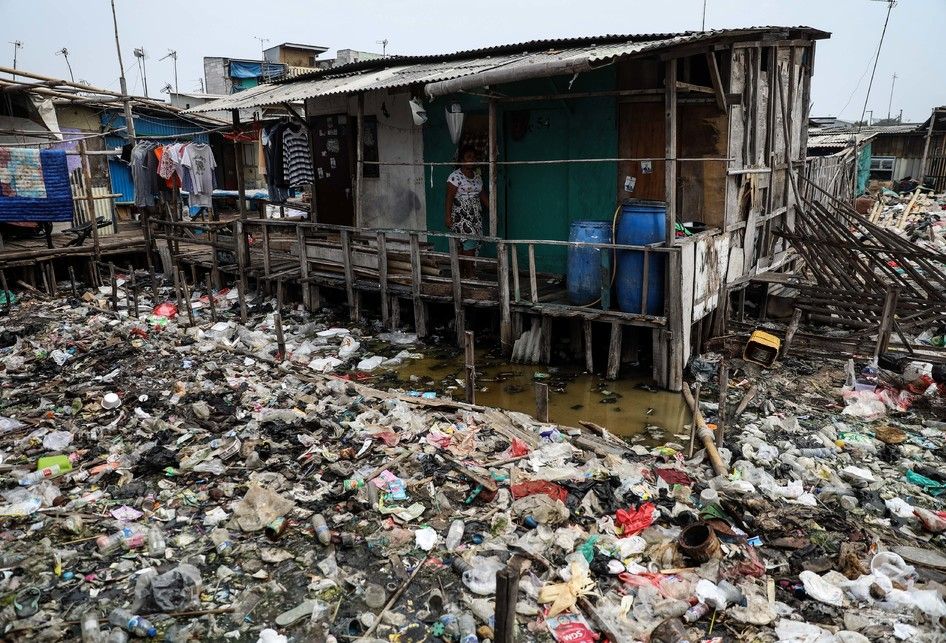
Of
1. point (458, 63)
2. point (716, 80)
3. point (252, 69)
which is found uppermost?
point (252, 69)

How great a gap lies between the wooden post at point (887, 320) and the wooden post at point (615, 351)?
→ 3089mm

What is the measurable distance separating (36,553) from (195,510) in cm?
106

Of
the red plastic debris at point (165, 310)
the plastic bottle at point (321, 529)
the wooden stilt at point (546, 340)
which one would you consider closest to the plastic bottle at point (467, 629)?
the plastic bottle at point (321, 529)

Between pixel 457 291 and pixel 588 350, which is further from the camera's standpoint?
pixel 457 291

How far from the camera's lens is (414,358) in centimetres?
1002

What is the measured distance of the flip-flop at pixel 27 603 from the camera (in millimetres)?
4066

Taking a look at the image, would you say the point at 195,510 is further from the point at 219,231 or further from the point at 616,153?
the point at 219,231

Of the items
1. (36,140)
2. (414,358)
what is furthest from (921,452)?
(36,140)

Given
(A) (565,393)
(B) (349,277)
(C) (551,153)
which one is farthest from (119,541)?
(C) (551,153)

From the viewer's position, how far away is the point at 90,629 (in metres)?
3.83

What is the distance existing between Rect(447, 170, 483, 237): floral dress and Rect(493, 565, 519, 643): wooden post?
824cm

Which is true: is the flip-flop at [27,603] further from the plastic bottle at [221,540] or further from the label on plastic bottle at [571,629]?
the label on plastic bottle at [571,629]

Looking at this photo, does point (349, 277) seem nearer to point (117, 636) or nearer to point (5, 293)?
point (5, 293)

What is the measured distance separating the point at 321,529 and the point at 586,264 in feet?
17.7
